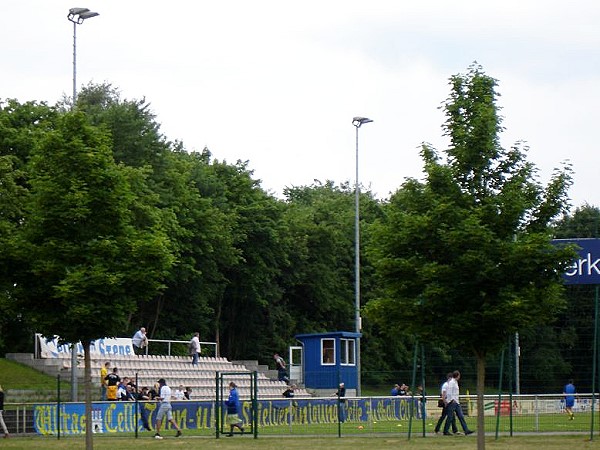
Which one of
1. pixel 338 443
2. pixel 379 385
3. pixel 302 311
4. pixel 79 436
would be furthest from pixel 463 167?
pixel 302 311

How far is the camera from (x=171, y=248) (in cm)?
5684

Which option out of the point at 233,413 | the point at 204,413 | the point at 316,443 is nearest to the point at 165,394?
the point at 233,413

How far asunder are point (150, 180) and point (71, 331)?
3847 centimetres

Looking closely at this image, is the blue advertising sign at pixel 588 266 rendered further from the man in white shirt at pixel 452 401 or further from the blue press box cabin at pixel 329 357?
the blue press box cabin at pixel 329 357

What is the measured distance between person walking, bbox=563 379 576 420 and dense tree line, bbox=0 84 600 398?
38cm

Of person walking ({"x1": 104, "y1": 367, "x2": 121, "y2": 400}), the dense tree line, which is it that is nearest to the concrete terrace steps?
the dense tree line

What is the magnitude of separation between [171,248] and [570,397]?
2638 centimetres

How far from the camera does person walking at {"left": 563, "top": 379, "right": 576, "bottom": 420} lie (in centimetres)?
3428

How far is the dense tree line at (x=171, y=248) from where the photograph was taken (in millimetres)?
23531

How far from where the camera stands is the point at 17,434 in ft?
119

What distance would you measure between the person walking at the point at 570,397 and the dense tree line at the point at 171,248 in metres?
0.38

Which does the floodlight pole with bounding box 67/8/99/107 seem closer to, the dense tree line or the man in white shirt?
the dense tree line

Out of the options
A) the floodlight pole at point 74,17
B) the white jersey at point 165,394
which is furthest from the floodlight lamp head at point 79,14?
the white jersey at point 165,394

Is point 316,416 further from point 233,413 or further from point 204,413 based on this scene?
point 233,413
